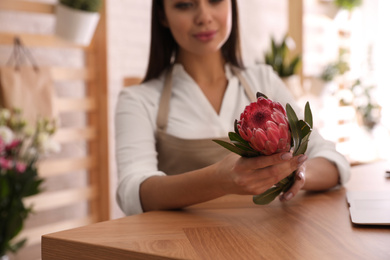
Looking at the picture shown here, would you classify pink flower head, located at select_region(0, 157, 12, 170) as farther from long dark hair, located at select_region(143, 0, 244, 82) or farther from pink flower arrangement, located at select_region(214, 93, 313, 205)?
pink flower arrangement, located at select_region(214, 93, 313, 205)

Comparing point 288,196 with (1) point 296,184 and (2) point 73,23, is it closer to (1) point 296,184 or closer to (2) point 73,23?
(1) point 296,184

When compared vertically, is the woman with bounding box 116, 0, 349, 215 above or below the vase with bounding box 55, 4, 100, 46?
below

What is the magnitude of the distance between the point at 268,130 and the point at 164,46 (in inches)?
35.8

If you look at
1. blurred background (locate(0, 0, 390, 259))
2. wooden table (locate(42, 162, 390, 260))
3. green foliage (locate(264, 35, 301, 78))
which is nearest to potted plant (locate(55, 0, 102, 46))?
blurred background (locate(0, 0, 390, 259))

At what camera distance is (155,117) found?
4.80 feet

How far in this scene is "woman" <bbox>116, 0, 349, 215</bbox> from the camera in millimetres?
1103

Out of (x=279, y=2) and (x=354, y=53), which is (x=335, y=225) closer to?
(x=279, y=2)

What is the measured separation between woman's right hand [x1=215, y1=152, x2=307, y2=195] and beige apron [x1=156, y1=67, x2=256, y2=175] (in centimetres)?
45

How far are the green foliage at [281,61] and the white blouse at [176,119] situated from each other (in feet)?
6.73

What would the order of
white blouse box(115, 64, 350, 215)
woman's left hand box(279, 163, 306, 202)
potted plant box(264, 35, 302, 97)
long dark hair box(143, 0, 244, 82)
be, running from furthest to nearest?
potted plant box(264, 35, 302, 97) → long dark hair box(143, 0, 244, 82) → white blouse box(115, 64, 350, 215) → woman's left hand box(279, 163, 306, 202)

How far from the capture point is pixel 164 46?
5.20 feet

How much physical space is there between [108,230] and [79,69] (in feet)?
7.01

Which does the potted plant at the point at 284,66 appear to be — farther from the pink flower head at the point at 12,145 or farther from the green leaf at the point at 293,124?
the green leaf at the point at 293,124

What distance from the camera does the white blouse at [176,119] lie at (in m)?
1.23
